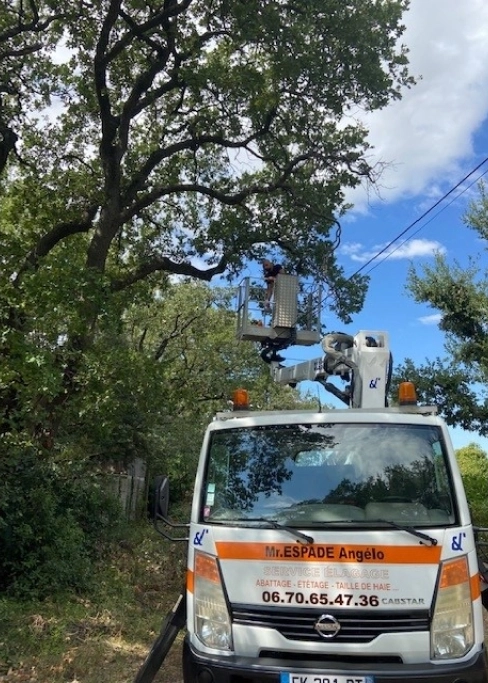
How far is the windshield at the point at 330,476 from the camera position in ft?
13.6

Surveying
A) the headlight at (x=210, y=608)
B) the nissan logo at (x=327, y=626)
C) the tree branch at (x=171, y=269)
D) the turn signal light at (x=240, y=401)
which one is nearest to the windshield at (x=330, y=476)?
the headlight at (x=210, y=608)

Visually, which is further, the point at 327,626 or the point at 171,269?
the point at 171,269

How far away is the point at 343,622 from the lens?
3.74m

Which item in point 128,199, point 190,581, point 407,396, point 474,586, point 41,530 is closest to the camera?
point 474,586

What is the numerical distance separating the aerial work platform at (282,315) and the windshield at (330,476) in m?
5.85

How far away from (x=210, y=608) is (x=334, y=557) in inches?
34.6

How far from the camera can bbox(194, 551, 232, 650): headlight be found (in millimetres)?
3875

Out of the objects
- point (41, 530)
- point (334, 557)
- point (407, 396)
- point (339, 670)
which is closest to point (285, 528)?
point (334, 557)

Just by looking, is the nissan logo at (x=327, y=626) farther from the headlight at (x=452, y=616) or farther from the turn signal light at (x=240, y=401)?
the turn signal light at (x=240, y=401)

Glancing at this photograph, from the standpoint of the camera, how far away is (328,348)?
6.50 meters

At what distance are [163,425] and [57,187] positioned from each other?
6508mm

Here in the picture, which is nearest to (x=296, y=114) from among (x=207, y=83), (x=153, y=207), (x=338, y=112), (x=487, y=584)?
(x=338, y=112)

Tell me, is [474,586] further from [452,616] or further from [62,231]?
[62,231]

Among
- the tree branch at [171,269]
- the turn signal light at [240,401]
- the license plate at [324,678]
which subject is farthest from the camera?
the tree branch at [171,269]
